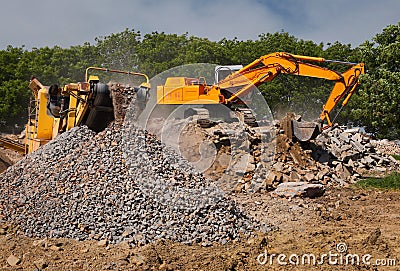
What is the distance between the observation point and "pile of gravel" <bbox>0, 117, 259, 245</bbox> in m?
5.93

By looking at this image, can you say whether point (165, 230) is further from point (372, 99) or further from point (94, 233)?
point (372, 99)

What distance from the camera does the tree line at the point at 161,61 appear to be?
2428cm

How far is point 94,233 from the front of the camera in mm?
5906

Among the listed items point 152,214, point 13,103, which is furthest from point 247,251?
point 13,103

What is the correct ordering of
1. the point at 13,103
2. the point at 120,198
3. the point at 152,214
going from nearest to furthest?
the point at 152,214, the point at 120,198, the point at 13,103

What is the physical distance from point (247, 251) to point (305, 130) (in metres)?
6.06

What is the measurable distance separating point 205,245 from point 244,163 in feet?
14.4

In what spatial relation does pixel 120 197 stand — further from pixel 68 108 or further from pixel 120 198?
pixel 68 108

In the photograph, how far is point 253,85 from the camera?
39.1 ft

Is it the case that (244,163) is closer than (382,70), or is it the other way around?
(244,163)

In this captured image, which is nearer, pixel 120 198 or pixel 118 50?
pixel 120 198

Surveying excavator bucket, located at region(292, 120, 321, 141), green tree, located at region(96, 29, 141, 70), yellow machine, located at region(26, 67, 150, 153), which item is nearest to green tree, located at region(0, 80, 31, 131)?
green tree, located at region(96, 29, 141, 70)

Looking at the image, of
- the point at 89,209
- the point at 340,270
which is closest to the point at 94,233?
the point at 89,209

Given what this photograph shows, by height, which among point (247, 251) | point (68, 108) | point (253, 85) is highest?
point (253, 85)
